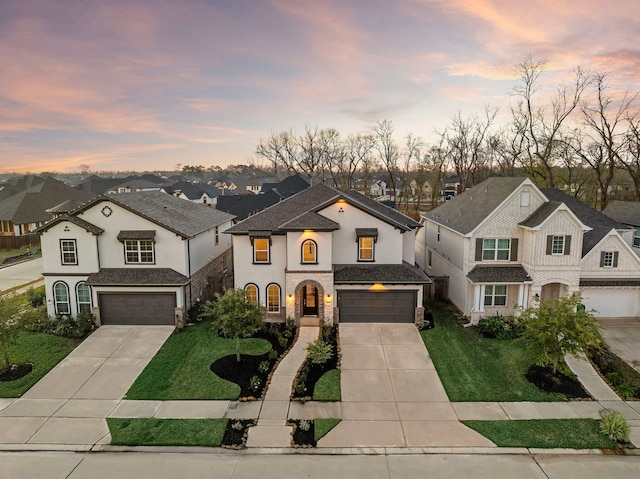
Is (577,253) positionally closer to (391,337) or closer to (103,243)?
(391,337)

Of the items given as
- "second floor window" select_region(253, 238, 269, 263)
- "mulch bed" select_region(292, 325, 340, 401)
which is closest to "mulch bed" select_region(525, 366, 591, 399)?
"mulch bed" select_region(292, 325, 340, 401)

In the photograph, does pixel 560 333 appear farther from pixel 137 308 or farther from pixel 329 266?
pixel 137 308

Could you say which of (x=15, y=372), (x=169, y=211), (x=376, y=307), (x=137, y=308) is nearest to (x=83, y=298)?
(x=137, y=308)

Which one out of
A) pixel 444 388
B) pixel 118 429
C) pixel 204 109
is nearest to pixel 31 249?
pixel 204 109

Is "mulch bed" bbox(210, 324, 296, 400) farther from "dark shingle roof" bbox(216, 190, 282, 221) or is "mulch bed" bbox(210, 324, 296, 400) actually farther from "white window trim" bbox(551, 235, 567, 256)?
"dark shingle roof" bbox(216, 190, 282, 221)

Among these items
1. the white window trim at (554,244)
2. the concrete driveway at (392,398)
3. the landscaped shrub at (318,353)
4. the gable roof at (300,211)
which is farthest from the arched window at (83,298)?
the white window trim at (554,244)

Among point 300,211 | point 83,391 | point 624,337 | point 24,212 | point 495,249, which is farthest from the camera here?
point 24,212
